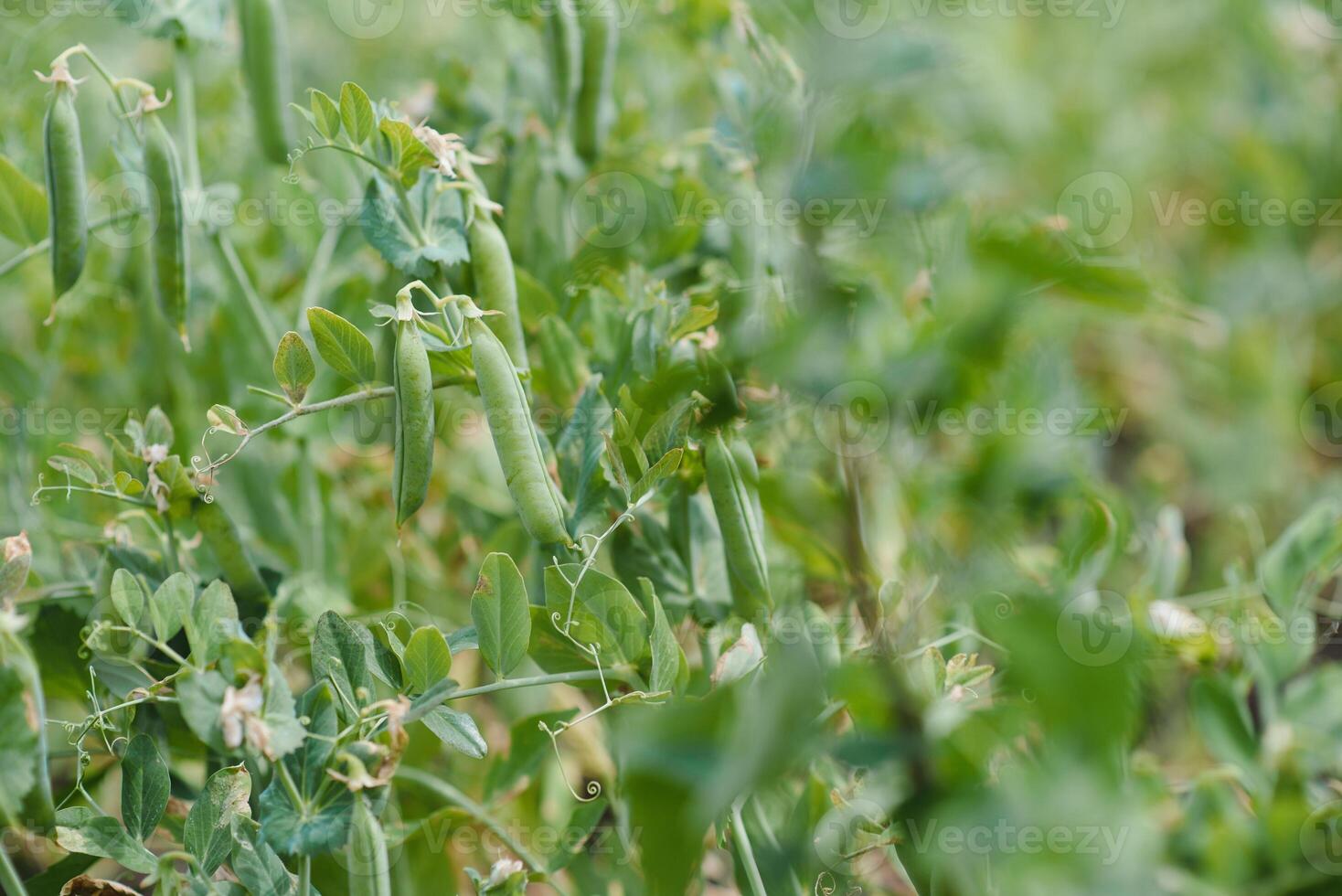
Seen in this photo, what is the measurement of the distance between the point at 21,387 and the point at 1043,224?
2.83 feet

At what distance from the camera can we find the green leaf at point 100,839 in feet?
1.95

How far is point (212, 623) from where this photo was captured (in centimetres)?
60

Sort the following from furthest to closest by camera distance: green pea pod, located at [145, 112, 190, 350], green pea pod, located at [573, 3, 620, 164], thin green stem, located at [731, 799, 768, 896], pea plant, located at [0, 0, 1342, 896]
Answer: green pea pod, located at [573, 3, 620, 164], green pea pod, located at [145, 112, 190, 350], thin green stem, located at [731, 799, 768, 896], pea plant, located at [0, 0, 1342, 896]

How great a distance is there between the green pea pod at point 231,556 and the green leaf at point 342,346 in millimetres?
137

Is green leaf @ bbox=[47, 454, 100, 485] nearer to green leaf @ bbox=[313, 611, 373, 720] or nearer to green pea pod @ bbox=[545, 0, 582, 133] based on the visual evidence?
green leaf @ bbox=[313, 611, 373, 720]

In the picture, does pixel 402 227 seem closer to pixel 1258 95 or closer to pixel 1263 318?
pixel 1263 318

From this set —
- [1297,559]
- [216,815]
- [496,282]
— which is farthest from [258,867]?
[1297,559]

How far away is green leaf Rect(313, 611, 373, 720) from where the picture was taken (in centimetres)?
59

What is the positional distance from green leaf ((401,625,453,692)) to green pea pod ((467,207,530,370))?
0.60 feet

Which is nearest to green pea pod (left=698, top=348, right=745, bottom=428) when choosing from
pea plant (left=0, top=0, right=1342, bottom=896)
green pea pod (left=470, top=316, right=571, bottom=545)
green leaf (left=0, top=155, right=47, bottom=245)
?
pea plant (left=0, top=0, right=1342, bottom=896)

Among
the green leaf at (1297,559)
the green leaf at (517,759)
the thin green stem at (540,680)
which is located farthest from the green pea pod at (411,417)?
the green leaf at (1297,559)

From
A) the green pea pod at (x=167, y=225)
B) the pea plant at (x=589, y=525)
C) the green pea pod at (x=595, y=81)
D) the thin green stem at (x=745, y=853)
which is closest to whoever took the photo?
the pea plant at (x=589, y=525)

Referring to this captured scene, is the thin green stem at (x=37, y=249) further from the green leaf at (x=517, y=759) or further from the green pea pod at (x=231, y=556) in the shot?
the green leaf at (x=517, y=759)

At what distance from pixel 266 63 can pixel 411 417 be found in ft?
1.39
